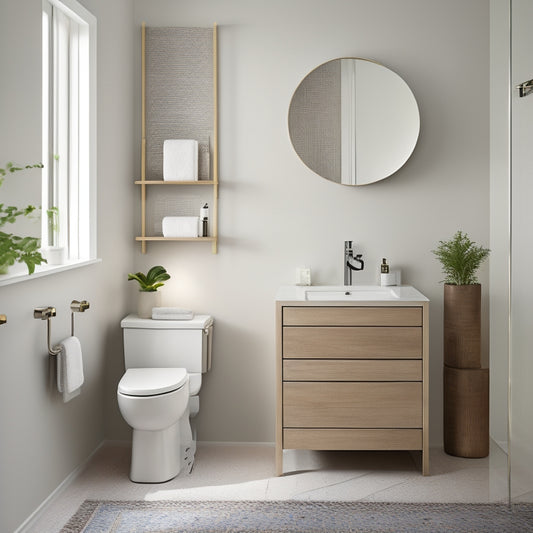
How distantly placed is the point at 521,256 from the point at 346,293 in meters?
1.08

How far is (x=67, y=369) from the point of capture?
102 inches

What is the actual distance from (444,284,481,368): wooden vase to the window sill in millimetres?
1756

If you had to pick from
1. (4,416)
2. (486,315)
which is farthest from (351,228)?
(4,416)

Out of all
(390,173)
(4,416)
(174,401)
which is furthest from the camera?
(390,173)

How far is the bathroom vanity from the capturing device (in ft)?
9.61

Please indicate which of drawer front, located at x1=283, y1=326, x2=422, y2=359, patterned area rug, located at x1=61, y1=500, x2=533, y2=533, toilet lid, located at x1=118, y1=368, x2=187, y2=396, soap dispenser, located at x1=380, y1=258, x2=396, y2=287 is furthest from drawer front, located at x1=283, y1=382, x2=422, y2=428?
soap dispenser, located at x1=380, y1=258, x2=396, y2=287

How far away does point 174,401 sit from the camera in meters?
2.86

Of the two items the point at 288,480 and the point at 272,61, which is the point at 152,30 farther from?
the point at 288,480

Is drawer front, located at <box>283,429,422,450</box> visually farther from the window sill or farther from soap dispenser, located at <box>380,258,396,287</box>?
the window sill

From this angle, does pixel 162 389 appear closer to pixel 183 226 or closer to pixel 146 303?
pixel 146 303

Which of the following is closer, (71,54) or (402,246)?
(71,54)

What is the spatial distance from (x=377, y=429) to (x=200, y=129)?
5.92 ft

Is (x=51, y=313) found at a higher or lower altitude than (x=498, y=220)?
lower

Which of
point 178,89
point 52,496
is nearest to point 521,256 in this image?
point 178,89
